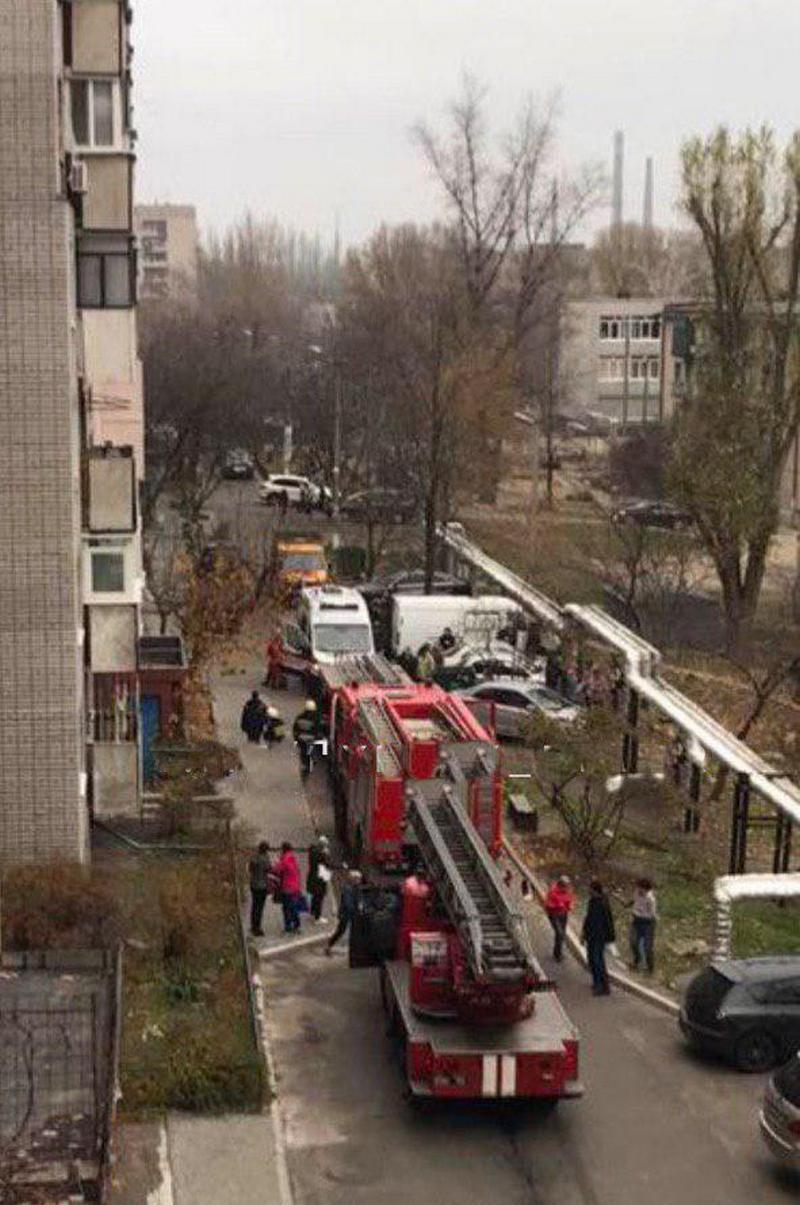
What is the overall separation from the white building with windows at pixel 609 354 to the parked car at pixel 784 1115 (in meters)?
74.6

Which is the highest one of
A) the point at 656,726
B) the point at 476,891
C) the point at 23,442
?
the point at 23,442

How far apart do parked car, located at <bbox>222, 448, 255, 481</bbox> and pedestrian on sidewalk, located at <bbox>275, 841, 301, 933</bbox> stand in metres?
45.8

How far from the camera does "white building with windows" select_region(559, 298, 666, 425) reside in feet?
293

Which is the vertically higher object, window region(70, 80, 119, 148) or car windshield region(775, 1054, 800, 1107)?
window region(70, 80, 119, 148)

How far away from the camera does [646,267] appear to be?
134 meters

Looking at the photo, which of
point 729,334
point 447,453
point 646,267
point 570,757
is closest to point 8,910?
point 570,757

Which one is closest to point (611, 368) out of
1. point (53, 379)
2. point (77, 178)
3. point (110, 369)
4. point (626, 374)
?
point (626, 374)

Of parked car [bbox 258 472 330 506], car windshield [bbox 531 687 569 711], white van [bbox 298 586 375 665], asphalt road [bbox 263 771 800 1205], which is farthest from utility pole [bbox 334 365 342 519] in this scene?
asphalt road [bbox 263 771 800 1205]

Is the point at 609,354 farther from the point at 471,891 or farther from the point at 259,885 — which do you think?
the point at 471,891

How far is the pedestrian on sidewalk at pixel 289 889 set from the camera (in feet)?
64.6

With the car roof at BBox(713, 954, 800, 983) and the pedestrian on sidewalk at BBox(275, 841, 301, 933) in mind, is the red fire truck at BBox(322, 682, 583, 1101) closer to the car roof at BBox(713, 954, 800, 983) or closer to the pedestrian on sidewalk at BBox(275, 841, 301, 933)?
the pedestrian on sidewalk at BBox(275, 841, 301, 933)

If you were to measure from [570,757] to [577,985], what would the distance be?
578cm

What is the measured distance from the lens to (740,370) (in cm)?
4566

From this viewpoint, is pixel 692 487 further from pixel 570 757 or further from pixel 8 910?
pixel 8 910
